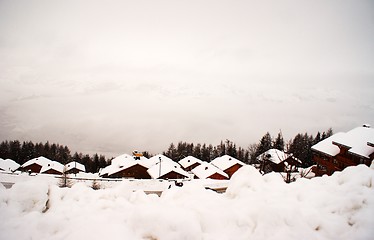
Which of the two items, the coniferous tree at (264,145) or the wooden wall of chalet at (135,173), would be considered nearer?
the wooden wall of chalet at (135,173)

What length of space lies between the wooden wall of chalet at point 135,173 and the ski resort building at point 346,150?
30.8 metres

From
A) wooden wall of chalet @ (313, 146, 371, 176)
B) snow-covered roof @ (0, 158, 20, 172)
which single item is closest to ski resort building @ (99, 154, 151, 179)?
snow-covered roof @ (0, 158, 20, 172)

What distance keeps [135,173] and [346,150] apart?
35687 millimetres

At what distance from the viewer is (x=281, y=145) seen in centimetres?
7075

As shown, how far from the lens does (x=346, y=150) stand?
22516mm

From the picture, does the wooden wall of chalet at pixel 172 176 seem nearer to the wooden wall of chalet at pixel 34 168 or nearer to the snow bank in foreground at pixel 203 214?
the wooden wall of chalet at pixel 34 168

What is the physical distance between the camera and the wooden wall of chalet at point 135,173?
1738 inches

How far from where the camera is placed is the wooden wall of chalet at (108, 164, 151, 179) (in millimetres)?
44156

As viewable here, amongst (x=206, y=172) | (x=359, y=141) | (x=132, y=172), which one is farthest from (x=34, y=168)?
(x=359, y=141)

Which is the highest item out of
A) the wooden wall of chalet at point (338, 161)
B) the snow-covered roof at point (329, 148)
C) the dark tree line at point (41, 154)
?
the snow-covered roof at point (329, 148)

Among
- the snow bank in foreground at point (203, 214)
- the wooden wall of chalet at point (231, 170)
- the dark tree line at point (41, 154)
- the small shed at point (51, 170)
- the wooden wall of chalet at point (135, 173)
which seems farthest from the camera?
the dark tree line at point (41, 154)

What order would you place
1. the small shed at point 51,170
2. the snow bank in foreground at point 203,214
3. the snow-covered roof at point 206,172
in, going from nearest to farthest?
the snow bank in foreground at point 203,214 → the snow-covered roof at point 206,172 → the small shed at point 51,170

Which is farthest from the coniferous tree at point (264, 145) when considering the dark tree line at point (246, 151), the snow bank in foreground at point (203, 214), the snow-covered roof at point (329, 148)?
the snow bank in foreground at point (203, 214)

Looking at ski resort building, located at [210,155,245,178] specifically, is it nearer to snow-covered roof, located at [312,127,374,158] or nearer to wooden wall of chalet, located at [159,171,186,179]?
wooden wall of chalet, located at [159,171,186,179]
